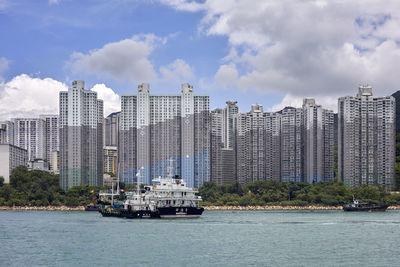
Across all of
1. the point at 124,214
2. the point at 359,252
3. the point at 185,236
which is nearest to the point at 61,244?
the point at 185,236

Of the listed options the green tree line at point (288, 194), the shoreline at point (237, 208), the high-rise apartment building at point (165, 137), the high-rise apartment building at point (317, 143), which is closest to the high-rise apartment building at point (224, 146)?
the green tree line at point (288, 194)

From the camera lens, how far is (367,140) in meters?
134

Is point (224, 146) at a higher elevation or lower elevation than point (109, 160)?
higher

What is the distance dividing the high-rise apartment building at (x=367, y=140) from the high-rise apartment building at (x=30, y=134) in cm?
9891

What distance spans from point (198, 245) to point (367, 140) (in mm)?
93600

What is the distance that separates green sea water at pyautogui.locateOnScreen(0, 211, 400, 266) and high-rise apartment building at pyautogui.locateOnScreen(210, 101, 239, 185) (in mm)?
73765

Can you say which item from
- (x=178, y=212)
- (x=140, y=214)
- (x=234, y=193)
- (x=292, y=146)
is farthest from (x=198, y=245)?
(x=292, y=146)

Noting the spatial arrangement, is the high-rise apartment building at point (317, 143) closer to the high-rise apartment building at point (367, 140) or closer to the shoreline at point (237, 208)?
the high-rise apartment building at point (367, 140)

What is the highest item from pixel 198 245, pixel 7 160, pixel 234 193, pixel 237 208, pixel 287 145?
pixel 287 145

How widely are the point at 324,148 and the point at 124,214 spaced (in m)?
70.8

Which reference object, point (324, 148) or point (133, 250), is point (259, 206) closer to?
point (324, 148)

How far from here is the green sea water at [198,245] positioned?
40688mm

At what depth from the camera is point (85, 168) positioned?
135 meters

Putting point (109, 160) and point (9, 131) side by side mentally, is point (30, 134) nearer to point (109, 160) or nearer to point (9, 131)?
point (9, 131)
